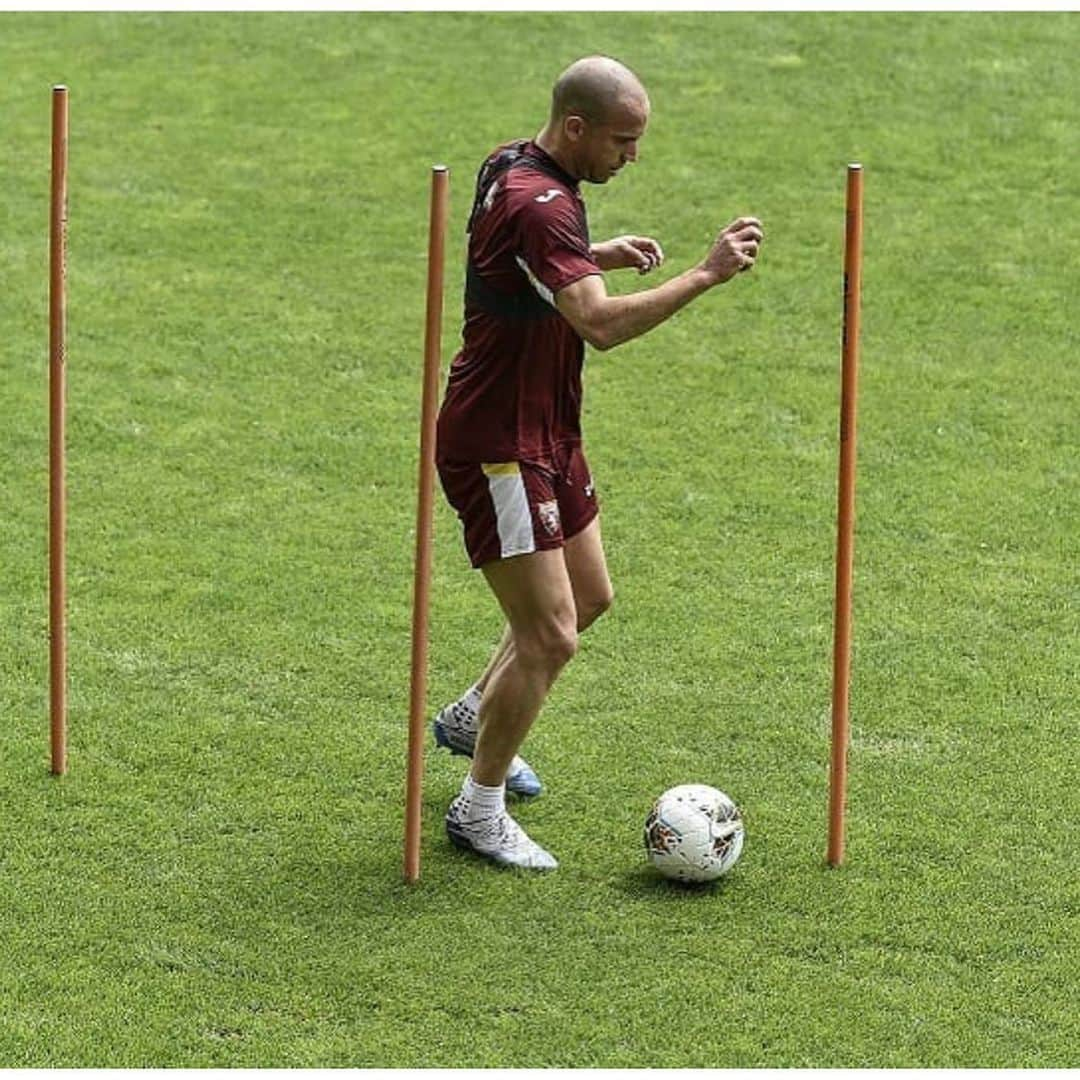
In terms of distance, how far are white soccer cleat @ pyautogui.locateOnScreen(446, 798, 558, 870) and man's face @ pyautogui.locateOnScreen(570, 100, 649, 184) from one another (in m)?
2.24

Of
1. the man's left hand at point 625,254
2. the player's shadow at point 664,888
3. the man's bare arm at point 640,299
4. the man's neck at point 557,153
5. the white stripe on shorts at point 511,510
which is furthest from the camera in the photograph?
the man's left hand at point 625,254

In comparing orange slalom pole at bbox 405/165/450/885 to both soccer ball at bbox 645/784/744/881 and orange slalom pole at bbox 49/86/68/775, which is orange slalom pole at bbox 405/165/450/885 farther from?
A: orange slalom pole at bbox 49/86/68/775

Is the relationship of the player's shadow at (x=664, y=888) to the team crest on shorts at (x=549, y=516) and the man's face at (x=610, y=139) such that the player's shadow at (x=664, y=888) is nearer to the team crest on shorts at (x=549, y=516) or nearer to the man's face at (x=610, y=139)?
the team crest on shorts at (x=549, y=516)

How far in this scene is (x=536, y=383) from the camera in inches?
338

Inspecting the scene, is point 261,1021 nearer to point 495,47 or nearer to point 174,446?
point 174,446

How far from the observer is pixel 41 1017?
310 inches

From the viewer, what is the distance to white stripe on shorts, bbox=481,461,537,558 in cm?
854

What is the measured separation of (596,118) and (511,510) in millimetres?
1328

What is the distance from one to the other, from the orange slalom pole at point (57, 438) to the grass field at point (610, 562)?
25 cm

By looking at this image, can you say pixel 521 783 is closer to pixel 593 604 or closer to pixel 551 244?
pixel 593 604

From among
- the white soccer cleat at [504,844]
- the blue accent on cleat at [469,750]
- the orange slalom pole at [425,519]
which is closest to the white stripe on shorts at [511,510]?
the orange slalom pole at [425,519]

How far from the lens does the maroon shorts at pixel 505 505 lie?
8.55 m

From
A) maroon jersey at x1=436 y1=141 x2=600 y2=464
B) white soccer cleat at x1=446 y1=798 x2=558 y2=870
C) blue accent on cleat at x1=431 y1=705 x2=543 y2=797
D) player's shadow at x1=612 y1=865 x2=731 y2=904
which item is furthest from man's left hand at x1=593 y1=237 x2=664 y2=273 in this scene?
player's shadow at x1=612 y1=865 x2=731 y2=904

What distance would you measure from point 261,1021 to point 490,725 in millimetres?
1456
